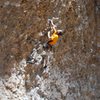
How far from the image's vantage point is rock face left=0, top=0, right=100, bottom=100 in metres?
1.16

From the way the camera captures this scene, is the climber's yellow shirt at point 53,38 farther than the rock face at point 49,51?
Yes

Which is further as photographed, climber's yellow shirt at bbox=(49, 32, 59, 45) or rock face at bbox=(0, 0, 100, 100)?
climber's yellow shirt at bbox=(49, 32, 59, 45)

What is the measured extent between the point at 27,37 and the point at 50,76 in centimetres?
23

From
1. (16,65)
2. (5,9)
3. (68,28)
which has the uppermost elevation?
(5,9)

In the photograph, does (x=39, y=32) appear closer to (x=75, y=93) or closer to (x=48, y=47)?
(x=48, y=47)

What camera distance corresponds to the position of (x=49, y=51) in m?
1.32

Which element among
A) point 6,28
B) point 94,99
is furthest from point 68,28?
point 94,99

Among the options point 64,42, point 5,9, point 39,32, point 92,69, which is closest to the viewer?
point 5,9

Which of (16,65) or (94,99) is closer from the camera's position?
(16,65)

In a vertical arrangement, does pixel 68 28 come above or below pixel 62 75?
above

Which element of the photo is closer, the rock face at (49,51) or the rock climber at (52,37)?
the rock face at (49,51)

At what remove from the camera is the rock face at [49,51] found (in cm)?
116

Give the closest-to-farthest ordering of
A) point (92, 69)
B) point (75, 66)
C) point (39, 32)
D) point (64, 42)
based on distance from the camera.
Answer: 1. point (39, 32)
2. point (64, 42)
3. point (75, 66)
4. point (92, 69)

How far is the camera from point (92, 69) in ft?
5.62
